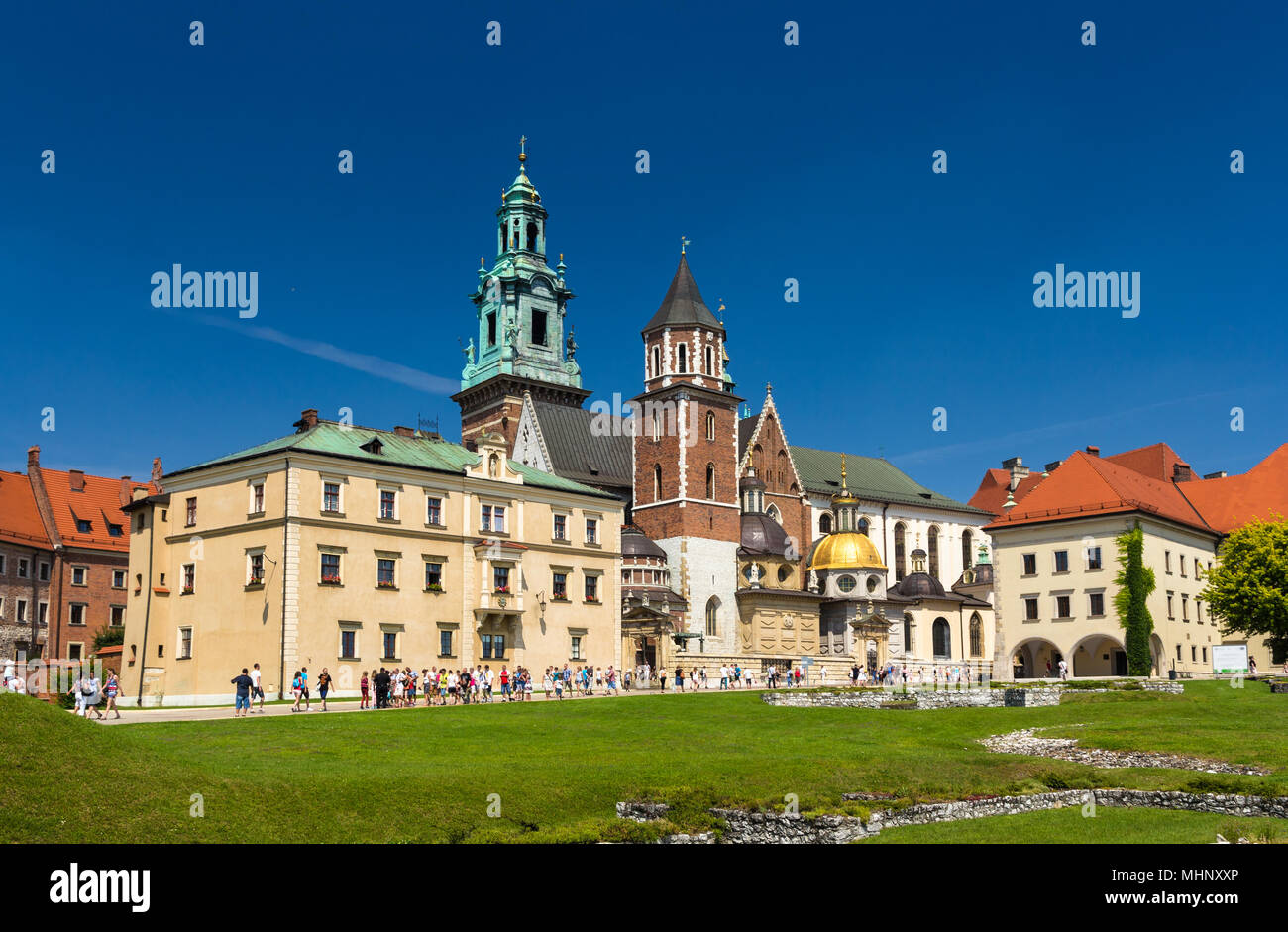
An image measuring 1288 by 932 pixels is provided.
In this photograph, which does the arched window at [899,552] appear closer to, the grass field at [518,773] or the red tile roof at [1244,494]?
the red tile roof at [1244,494]

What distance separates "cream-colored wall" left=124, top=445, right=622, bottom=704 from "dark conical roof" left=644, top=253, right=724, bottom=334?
98.0 ft

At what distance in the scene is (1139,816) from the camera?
2191 cm

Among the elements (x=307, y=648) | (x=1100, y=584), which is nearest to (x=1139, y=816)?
(x=307, y=648)

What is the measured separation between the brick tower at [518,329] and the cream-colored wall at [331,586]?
4543cm

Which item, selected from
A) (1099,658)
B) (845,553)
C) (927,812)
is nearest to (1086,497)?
(1099,658)

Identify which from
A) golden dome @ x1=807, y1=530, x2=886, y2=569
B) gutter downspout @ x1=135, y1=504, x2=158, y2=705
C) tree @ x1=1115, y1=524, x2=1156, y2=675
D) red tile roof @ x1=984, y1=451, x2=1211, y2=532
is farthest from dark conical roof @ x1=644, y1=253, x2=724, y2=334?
gutter downspout @ x1=135, y1=504, x2=158, y2=705

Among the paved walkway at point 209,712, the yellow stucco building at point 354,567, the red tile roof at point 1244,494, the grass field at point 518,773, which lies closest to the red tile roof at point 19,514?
the yellow stucco building at point 354,567

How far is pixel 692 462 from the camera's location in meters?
86.2

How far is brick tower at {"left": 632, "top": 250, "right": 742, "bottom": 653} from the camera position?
84562mm

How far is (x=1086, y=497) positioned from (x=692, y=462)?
85.1 feet

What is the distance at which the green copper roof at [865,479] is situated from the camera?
363 ft

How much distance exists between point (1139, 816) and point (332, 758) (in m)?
15.3

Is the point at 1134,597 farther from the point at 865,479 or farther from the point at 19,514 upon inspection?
the point at 19,514
